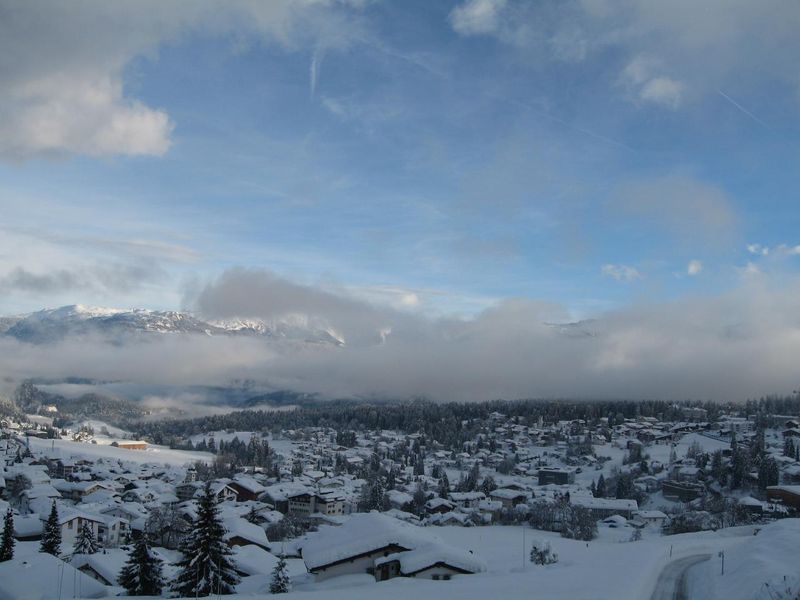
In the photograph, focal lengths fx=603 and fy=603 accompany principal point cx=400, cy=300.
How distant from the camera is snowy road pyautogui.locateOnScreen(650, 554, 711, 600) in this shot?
18250mm

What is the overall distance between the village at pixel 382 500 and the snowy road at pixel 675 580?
5709 mm

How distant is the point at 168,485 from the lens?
238 ft

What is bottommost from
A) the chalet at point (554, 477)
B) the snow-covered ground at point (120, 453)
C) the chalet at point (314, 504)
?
the snow-covered ground at point (120, 453)

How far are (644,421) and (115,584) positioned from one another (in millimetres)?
132675

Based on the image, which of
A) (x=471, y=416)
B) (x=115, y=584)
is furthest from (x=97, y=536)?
(x=471, y=416)

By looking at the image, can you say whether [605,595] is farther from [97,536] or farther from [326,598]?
[97,536]

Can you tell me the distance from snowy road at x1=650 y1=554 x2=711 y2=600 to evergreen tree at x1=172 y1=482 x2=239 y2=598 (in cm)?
1288

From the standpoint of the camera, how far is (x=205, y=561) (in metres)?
18.5

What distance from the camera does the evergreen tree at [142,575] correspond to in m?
21.0

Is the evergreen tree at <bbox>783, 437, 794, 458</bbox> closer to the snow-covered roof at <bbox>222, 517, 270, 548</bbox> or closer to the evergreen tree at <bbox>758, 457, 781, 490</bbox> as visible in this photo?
the evergreen tree at <bbox>758, 457, 781, 490</bbox>

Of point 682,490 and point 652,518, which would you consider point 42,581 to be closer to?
point 652,518

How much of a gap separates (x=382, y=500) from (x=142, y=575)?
45.3 meters

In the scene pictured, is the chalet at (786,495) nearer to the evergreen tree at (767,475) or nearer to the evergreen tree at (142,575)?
the evergreen tree at (767,475)

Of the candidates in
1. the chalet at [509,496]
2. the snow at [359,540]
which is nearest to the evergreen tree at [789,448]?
the chalet at [509,496]
